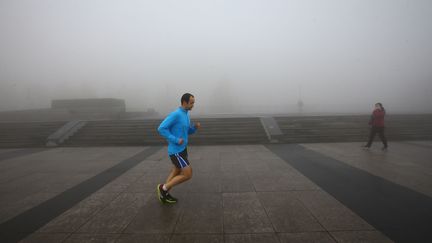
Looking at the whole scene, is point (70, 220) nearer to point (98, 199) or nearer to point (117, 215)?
point (117, 215)

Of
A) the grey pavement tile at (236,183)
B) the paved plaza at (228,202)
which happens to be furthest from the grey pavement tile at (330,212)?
the grey pavement tile at (236,183)

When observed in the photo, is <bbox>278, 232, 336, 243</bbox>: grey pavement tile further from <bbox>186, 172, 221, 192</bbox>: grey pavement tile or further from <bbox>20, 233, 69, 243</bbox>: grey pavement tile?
<bbox>20, 233, 69, 243</bbox>: grey pavement tile

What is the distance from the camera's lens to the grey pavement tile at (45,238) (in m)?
2.88

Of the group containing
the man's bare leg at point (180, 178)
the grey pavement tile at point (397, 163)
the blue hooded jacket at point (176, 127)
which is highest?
the blue hooded jacket at point (176, 127)

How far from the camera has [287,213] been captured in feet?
11.6

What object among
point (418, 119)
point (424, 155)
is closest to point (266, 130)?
point (424, 155)

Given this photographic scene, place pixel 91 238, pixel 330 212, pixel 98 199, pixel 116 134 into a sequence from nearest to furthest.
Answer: pixel 91 238 → pixel 330 212 → pixel 98 199 → pixel 116 134

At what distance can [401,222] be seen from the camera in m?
3.16

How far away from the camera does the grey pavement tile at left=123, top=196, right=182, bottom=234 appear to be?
311cm

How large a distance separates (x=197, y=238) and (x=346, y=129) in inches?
481

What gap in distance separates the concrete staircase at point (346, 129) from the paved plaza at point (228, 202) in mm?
3982

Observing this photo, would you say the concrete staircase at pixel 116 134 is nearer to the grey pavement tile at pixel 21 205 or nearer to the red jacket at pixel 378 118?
the grey pavement tile at pixel 21 205

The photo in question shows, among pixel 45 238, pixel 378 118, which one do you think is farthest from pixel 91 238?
pixel 378 118

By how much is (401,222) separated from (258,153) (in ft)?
17.7
